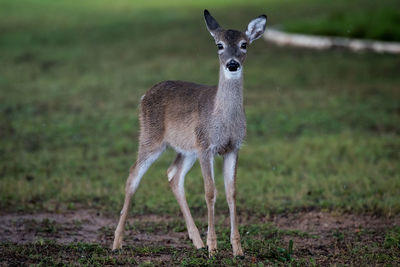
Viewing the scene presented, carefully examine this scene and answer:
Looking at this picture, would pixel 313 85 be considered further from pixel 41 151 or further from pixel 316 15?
pixel 316 15

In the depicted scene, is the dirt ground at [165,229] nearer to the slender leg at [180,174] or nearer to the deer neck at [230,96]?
the slender leg at [180,174]

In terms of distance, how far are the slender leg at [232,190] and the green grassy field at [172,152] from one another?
2.21 metres

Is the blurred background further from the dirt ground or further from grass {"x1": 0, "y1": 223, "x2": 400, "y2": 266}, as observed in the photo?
grass {"x1": 0, "y1": 223, "x2": 400, "y2": 266}

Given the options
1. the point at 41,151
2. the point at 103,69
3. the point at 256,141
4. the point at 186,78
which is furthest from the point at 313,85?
the point at 41,151

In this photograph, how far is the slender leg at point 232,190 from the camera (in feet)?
22.3

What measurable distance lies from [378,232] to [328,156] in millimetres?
4310

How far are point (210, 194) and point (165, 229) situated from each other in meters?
1.62

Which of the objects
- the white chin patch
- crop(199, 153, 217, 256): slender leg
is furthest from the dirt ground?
the white chin patch

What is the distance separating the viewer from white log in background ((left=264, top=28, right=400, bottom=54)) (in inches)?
830

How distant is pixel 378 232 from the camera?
809cm

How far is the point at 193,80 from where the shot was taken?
1831 cm

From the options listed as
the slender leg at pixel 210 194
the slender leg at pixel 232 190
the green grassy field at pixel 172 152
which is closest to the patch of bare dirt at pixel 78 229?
the green grassy field at pixel 172 152

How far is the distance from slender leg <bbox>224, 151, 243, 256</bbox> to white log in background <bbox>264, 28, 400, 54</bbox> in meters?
15.1

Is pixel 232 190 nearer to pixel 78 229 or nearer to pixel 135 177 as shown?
pixel 135 177
